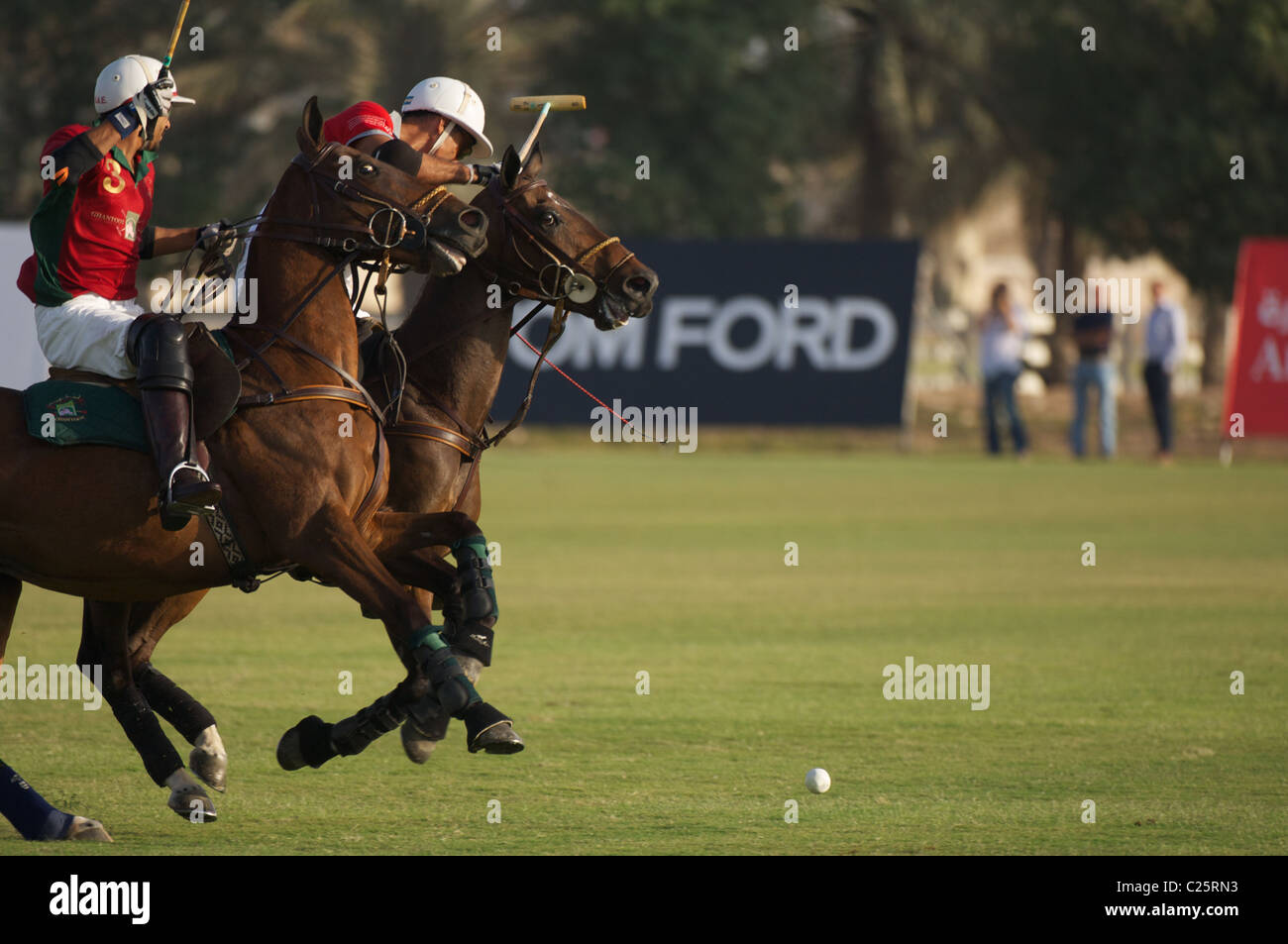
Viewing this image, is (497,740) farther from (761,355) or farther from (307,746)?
(761,355)

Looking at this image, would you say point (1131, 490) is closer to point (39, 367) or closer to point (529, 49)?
point (39, 367)

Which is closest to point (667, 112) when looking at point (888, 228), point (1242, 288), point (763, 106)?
point (763, 106)

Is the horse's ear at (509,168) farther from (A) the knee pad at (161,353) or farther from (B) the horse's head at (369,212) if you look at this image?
(A) the knee pad at (161,353)

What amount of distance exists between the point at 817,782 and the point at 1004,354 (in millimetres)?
19460

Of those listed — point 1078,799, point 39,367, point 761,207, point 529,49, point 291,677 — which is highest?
point 529,49

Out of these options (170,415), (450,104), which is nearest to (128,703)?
(170,415)

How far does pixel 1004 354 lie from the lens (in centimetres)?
2658

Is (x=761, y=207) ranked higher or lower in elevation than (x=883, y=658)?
higher

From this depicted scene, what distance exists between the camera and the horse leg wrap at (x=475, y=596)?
740 centimetres

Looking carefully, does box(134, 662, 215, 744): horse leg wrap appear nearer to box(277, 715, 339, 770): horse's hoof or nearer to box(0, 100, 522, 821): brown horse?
box(0, 100, 522, 821): brown horse

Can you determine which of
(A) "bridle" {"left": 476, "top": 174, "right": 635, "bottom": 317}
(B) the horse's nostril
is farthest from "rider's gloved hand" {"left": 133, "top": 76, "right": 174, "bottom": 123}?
(B) the horse's nostril

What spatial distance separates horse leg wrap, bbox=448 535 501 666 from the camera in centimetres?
740

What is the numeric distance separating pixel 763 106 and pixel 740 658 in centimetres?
2577

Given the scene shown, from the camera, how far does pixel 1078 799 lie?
25.2ft
